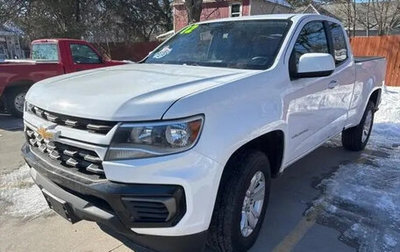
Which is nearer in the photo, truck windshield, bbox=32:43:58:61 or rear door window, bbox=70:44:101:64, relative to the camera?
truck windshield, bbox=32:43:58:61

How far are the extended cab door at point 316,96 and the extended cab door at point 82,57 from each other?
6590 mm

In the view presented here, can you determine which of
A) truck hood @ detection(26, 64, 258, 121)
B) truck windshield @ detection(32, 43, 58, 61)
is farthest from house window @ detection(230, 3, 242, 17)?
truck hood @ detection(26, 64, 258, 121)

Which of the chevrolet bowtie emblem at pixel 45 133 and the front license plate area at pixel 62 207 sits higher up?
the chevrolet bowtie emblem at pixel 45 133

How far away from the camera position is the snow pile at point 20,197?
3.62m

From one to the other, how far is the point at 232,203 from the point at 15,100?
7.44m

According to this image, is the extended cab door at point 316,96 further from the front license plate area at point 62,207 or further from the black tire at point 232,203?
the front license plate area at point 62,207

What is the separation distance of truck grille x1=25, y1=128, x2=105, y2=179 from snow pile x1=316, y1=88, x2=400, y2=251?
225 centimetres

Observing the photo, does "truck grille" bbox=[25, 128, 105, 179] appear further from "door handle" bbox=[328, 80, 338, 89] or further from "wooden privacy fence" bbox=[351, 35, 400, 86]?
"wooden privacy fence" bbox=[351, 35, 400, 86]

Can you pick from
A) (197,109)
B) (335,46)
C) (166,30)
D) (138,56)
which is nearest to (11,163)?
(197,109)

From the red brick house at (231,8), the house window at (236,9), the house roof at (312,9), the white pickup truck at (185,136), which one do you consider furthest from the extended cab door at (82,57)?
the house roof at (312,9)

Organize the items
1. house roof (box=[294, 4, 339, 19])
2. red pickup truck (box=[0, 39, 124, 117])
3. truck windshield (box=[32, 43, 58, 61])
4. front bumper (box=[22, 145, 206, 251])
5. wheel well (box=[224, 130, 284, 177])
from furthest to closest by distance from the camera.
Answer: house roof (box=[294, 4, 339, 19]) → truck windshield (box=[32, 43, 58, 61]) → red pickup truck (box=[0, 39, 124, 117]) → wheel well (box=[224, 130, 284, 177]) → front bumper (box=[22, 145, 206, 251])

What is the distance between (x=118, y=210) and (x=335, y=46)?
3.38 metres

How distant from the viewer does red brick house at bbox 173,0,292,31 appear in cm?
2509

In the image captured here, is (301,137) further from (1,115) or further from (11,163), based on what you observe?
(1,115)
